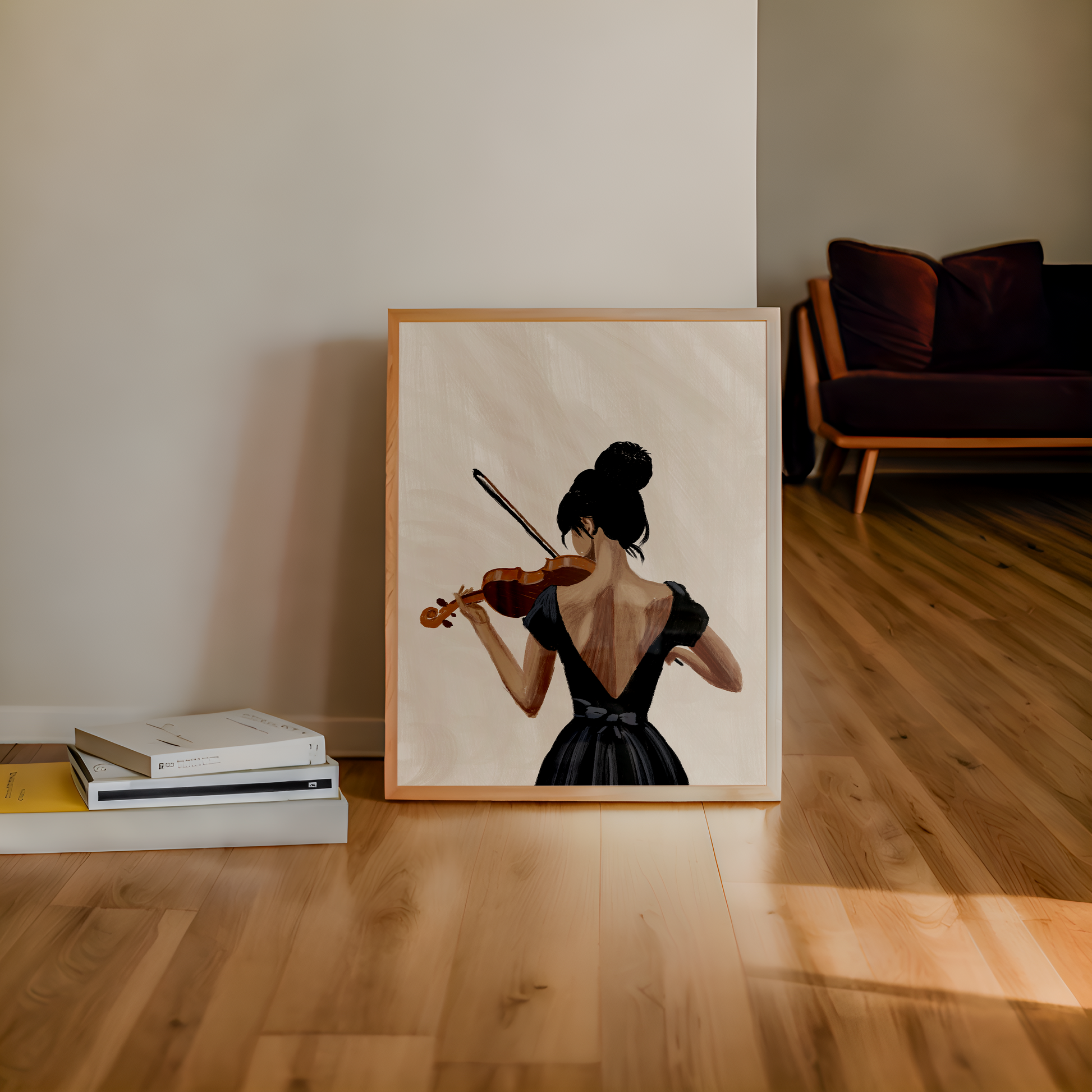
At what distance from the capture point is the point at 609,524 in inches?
59.1

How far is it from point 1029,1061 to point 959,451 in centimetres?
430

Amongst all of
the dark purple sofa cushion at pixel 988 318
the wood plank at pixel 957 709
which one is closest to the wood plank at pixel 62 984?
the wood plank at pixel 957 709

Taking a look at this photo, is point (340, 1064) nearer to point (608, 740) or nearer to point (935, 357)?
point (608, 740)

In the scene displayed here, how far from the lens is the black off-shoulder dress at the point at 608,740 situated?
58.8 inches

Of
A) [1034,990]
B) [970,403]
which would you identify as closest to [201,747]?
[1034,990]

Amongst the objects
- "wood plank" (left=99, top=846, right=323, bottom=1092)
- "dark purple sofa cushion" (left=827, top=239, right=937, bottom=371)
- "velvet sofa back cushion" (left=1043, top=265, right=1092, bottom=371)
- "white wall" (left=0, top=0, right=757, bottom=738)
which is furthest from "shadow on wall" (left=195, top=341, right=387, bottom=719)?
"velvet sofa back cushion" (left=1043, top=265, right=1092, bottom=371)

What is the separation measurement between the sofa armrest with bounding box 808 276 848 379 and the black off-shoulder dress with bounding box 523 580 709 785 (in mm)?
3034

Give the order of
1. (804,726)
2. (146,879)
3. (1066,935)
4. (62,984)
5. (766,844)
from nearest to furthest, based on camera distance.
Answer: (62,984) < (1066,935) < (146,879) < (766,844) < (804,726)

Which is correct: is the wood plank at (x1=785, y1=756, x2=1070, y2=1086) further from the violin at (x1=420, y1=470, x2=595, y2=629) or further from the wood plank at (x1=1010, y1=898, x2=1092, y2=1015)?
the violin at (x1=420, y1=470, x2=595, y2=629)

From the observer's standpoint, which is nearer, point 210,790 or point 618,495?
point 210,790

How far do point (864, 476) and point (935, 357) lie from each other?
0.85 metres

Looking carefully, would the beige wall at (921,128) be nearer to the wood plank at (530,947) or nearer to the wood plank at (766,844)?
the wood plank at (766,844)

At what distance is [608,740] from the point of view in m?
1.50

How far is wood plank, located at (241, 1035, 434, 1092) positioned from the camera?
0.91 m
